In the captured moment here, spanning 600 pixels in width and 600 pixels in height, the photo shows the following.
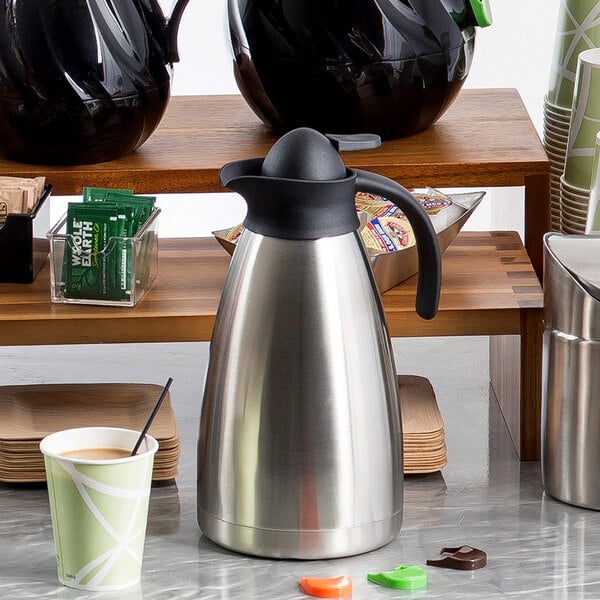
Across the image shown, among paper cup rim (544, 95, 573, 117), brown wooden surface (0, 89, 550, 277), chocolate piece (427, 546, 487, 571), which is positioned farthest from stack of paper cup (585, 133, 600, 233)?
chocolate piece (427, 546, 487, 571)

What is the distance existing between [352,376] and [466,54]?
0.44m

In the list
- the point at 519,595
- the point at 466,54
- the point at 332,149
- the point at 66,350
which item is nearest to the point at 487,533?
the point at 519,595

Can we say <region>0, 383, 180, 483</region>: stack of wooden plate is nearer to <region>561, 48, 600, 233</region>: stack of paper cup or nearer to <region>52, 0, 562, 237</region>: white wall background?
<region>561, 48, 600, 233</region>: stack of paper cup

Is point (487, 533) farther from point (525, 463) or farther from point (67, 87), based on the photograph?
point (67, 87)

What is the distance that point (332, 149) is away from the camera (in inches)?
35.2

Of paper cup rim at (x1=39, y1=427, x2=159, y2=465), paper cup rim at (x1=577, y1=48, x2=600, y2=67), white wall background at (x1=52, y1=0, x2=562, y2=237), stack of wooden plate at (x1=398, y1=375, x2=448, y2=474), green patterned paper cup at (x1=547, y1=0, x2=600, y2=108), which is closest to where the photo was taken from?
paper cup rim at (x1=39, y1=427, x2=159, y2=465)

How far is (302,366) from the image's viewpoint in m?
0.89

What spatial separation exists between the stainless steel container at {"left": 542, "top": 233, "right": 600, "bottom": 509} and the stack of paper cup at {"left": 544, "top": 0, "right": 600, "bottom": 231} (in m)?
0.34

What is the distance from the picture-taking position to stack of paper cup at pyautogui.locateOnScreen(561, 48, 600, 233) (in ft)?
3.98

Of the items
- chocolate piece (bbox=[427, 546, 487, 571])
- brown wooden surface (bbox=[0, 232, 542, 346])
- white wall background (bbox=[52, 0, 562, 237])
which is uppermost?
white wall background (bbox=[52, 0, 562, 237])

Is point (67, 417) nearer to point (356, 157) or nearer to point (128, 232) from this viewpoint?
point (128, 232)

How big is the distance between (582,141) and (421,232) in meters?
0.38

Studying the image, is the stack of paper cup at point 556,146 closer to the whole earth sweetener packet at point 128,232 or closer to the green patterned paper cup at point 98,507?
the whole earth sweetener packet at point 128,232

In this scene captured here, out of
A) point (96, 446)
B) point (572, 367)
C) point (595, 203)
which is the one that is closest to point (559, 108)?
point (595, 203)
